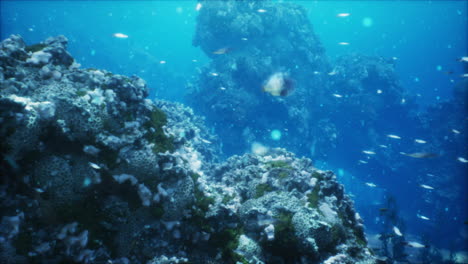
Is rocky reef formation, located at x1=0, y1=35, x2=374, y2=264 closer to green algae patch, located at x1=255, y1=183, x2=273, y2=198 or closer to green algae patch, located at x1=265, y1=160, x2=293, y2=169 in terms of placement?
green algae patch, located at x1=255, y1=183, x2=273, y2=198

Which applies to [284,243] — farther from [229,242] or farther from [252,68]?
[252,68]

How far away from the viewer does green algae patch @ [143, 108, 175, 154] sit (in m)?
3.77

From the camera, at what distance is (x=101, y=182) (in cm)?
321

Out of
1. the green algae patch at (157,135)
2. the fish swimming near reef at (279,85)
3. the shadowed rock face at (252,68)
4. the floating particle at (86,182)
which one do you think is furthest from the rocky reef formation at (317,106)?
the floating particle at (86,182)

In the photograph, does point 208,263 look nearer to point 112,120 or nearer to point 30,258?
point 30,258

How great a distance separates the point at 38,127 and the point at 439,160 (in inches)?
945

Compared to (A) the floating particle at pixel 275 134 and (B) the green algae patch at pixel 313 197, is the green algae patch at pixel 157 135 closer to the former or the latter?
(B) the green algae patch at pixel 313 197

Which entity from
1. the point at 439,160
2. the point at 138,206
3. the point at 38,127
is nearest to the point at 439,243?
the point at 439,160

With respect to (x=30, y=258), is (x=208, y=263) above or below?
above

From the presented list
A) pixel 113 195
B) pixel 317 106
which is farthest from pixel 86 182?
pixel 317 106

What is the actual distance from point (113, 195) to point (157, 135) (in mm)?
1066

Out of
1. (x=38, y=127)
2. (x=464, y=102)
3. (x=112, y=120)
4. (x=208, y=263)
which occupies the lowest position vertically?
(x=208, y=263)

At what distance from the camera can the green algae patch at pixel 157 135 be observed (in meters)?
3.77

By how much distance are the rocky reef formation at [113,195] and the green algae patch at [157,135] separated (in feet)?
0.06
